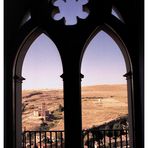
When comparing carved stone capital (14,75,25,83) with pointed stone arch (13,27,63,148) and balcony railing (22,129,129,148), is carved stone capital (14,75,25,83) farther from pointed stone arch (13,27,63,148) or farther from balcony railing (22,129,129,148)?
balcony railing (22,129,129,148)

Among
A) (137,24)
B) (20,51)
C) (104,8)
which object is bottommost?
(20,51)

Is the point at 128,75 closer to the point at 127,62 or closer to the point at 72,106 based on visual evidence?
the point at 127,62

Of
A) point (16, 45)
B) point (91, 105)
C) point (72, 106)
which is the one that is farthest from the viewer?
point (91, 105)

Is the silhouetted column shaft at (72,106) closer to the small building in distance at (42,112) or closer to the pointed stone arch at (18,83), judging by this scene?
the pointed stone arch at (18,83)

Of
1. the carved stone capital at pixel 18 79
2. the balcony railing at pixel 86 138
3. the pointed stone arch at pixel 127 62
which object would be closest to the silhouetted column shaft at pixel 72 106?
the pointed stone arch at pixel 127 62

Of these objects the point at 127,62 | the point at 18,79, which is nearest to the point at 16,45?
the point at 18,79

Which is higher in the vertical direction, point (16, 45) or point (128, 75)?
point (16, 45)

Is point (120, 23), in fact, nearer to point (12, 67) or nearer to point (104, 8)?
point (104, 8)

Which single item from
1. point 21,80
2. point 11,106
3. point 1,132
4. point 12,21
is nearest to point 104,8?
point 12,21
